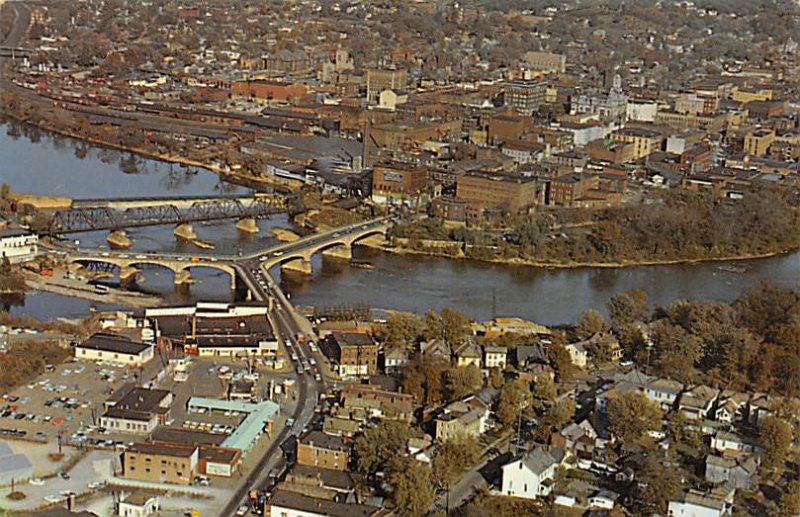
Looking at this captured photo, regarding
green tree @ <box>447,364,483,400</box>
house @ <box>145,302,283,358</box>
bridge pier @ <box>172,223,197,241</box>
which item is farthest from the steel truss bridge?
green tree @ <box>447,364,483,400</box>

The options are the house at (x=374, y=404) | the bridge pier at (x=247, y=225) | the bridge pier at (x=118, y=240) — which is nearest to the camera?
the house at (x=374, y=404)

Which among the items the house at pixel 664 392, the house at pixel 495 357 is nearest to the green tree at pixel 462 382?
the house at pixel 495 357

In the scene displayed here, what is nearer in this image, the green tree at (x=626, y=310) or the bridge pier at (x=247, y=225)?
the green tree at (x=626, y=310)

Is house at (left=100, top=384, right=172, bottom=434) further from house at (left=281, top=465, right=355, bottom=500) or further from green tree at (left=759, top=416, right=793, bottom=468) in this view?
green tree at (left=759, top=416, right=793, bottom=468)

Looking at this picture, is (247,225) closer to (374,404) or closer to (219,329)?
(219,329)

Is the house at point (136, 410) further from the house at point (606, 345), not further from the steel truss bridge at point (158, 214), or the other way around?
the steel truss bridge at point (158, 214)
